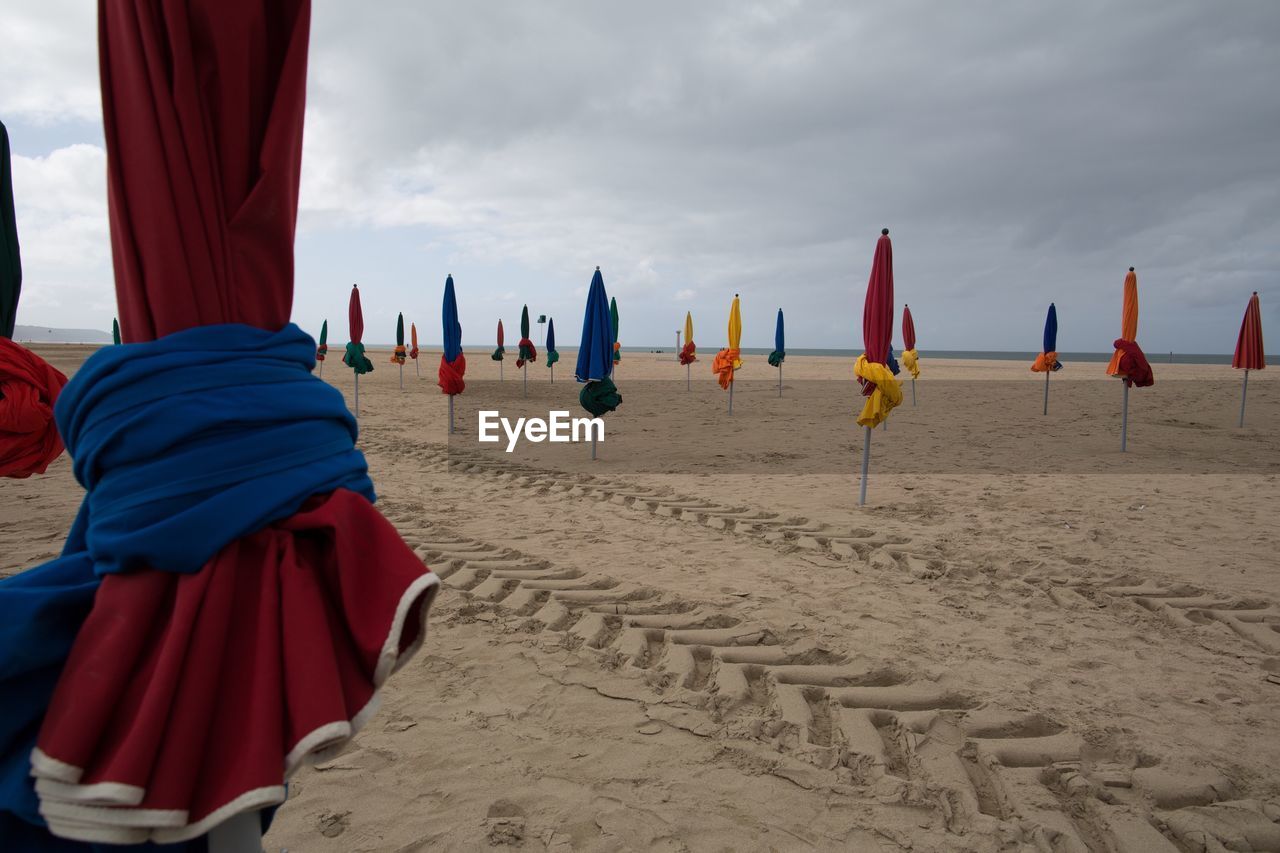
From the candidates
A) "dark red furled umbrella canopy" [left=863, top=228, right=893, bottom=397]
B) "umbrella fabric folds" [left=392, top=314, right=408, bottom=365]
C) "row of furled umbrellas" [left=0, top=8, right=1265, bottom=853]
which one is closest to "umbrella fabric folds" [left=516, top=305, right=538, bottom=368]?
"umbrella fabric folds" [left=392, top=314, right=408, bottom=365]

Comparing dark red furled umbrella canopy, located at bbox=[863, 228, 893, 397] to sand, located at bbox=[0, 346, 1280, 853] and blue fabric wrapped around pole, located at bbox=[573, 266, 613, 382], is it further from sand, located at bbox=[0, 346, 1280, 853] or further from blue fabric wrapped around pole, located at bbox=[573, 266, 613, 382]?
blue fabric wrapped around pole, located at bbox=[573, 266, 613, 382]

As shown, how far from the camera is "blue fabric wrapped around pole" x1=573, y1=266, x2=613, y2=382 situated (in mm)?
10055

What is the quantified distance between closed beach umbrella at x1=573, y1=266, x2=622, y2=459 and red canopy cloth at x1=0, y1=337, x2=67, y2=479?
7649mm

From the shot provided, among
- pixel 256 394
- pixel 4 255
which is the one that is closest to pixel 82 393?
pixel 256 394

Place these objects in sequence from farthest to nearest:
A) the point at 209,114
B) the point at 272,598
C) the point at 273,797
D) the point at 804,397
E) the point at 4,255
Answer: the point at 804,397, the point at 4,255, the point at 209,114, the point at 272,598, the point at 273,797

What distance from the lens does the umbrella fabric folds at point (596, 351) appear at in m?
10.1

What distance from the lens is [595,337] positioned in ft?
32.9

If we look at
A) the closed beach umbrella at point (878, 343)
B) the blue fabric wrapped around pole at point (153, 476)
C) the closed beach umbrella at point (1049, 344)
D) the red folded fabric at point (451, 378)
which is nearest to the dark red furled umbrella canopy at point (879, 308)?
the closed beach umbrella at point (878, 343)

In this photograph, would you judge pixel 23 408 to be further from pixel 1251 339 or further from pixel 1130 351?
pixel 1251 339

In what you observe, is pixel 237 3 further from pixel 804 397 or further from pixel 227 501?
pixel 804 397

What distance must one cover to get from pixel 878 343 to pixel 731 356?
920cm

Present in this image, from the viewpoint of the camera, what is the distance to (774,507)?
6.97 m

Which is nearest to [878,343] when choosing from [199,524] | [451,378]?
[199,524]

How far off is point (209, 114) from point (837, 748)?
301 cm
